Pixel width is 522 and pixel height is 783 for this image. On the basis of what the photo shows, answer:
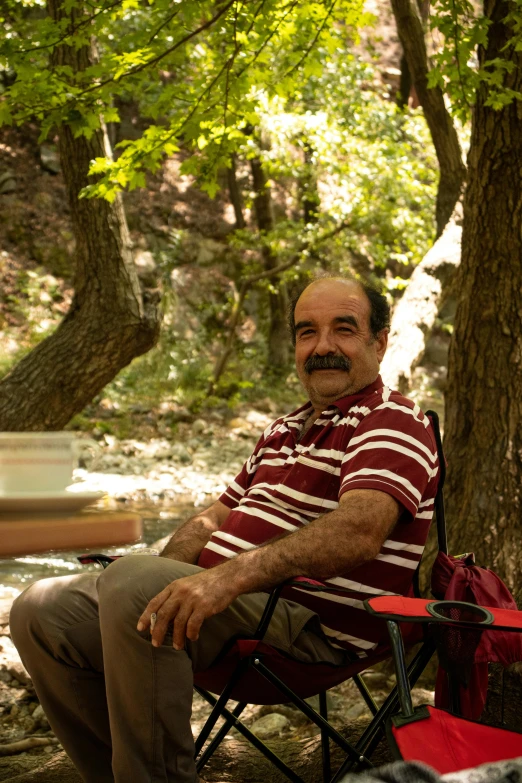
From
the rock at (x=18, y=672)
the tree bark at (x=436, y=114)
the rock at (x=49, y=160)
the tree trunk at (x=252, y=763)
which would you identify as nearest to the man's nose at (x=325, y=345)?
the tree trunk at (x=252, y=763)

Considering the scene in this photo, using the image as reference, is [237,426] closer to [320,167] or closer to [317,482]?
[320,167]

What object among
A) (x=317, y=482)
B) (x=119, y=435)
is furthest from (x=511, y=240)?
(x=119, y=435)

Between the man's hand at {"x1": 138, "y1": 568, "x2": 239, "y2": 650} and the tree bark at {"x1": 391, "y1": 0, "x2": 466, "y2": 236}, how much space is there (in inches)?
207

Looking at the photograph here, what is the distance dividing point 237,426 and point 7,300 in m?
4.11

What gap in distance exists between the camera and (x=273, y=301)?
43.5ft

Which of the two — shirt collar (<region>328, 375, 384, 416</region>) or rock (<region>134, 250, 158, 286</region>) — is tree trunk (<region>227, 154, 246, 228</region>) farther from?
shirt collar (<region>328, 375, 384, 416</region>)

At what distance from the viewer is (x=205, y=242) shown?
14.8 meters

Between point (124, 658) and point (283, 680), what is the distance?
43 centimetres

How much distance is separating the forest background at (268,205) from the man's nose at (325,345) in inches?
40.7

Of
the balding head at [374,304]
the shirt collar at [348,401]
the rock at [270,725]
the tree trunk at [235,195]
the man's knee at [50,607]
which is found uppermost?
the tree trunk at [235,195]

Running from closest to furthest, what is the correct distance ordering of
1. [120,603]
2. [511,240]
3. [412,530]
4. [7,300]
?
1. [120,603]
2. [412,530]
3. [511,240]
4. [7,300]

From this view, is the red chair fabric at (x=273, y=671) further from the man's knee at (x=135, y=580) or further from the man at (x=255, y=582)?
the man's knee at (x=135, y=580)

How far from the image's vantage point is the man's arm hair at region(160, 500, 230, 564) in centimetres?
246

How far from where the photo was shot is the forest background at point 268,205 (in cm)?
329
